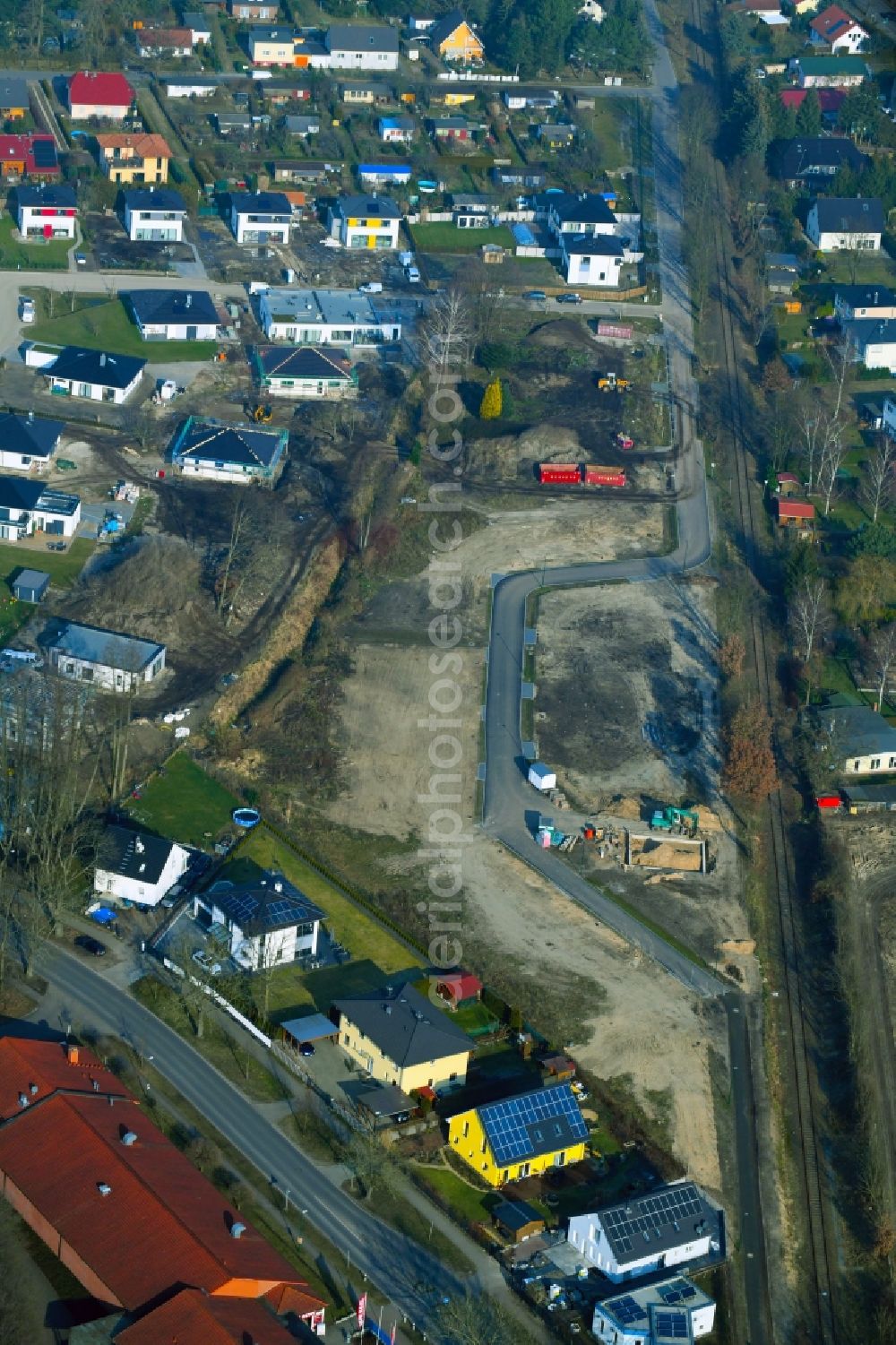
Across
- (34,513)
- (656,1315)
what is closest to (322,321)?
(34,513)

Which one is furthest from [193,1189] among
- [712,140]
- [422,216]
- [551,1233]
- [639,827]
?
[712,140]

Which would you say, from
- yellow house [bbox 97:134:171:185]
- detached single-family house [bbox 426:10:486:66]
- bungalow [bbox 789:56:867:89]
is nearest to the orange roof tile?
yellow house [bbox 97:134:171:185]

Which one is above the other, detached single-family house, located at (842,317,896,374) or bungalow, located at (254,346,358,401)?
detached single-family house, located at (842,317,896,374)

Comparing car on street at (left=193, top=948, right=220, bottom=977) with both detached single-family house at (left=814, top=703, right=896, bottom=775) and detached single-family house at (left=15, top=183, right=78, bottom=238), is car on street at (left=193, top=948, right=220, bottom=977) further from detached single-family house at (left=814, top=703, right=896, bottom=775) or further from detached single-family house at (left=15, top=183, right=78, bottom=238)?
detached single-family house at (left=15, top=183, right=78, bottom=238)

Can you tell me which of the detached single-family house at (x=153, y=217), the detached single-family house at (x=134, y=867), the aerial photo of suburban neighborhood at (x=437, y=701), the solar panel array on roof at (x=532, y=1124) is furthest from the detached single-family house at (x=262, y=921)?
the detached single-family house at (x=153, y=217)

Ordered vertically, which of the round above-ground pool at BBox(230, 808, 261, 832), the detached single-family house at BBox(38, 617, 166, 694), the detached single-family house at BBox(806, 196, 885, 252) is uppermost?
the detached single-family house at BBox(806, 196, 885, 252)

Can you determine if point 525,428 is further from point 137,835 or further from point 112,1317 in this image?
point 112,1317

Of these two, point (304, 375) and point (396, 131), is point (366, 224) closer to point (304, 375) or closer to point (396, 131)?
point (396, 131)
